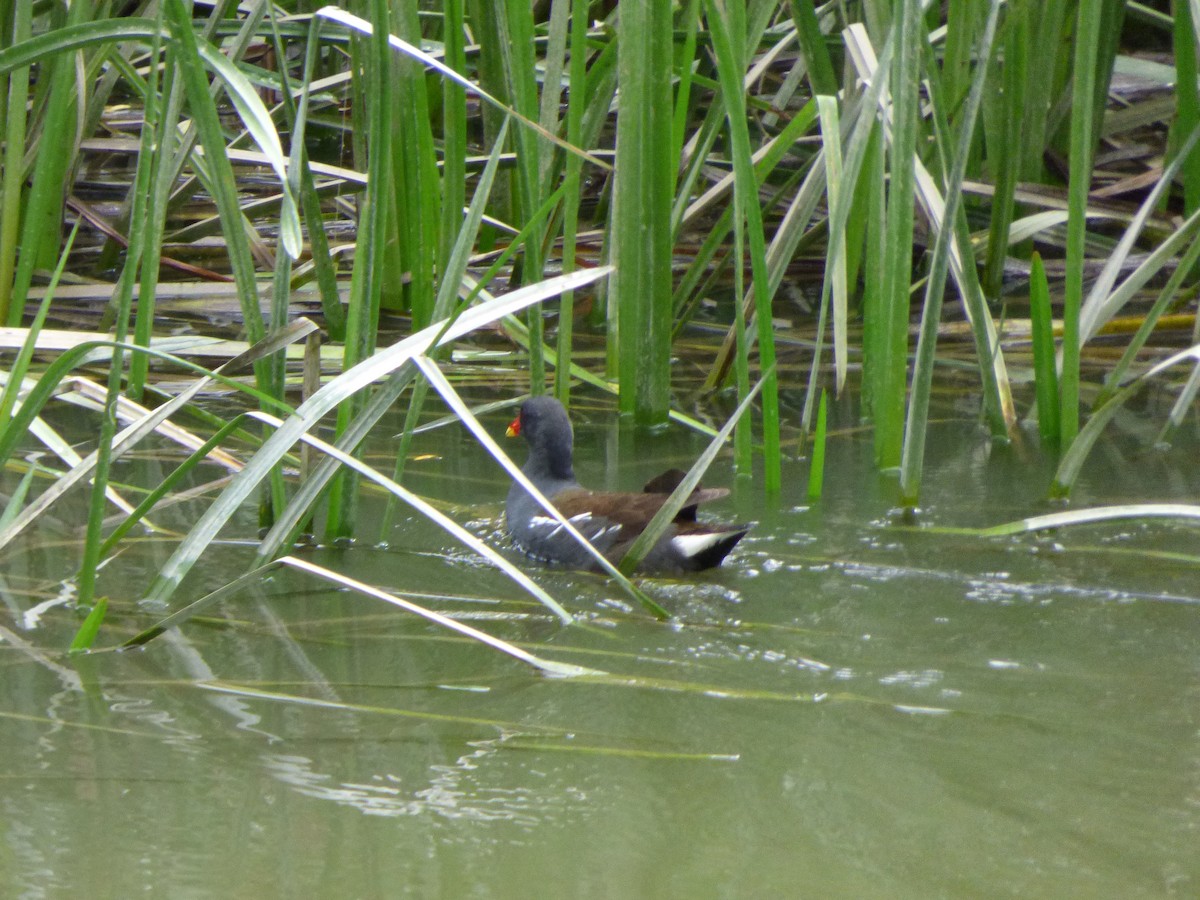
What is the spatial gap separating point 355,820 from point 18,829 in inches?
16.3

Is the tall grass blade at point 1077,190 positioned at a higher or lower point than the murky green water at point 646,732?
higher

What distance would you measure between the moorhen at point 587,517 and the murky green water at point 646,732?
92mm

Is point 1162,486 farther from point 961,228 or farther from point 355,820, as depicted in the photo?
point 355,820

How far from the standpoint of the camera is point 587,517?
10.8 ft

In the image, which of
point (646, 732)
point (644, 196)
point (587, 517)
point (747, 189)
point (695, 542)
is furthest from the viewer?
point (644, 196)

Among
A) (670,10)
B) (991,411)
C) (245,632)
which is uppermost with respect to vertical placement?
(670,10)

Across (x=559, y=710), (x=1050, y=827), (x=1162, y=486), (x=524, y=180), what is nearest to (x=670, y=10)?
(x=524, y=180)

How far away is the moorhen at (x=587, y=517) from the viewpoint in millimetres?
3027

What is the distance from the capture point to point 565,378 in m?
3.80

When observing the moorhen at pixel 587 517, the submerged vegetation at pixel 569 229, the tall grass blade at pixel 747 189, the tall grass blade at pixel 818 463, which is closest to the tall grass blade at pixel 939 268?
the submerged vegetation at pixel 569 229

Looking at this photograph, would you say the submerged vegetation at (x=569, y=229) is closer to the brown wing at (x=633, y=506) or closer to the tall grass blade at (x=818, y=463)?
the tall grass blade at (x=818, y=463)

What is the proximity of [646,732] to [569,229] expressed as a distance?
1.85m

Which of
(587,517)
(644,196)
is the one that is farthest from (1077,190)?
(587,517)

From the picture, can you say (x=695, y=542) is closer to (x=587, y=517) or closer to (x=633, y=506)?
(x=633, y=506)
